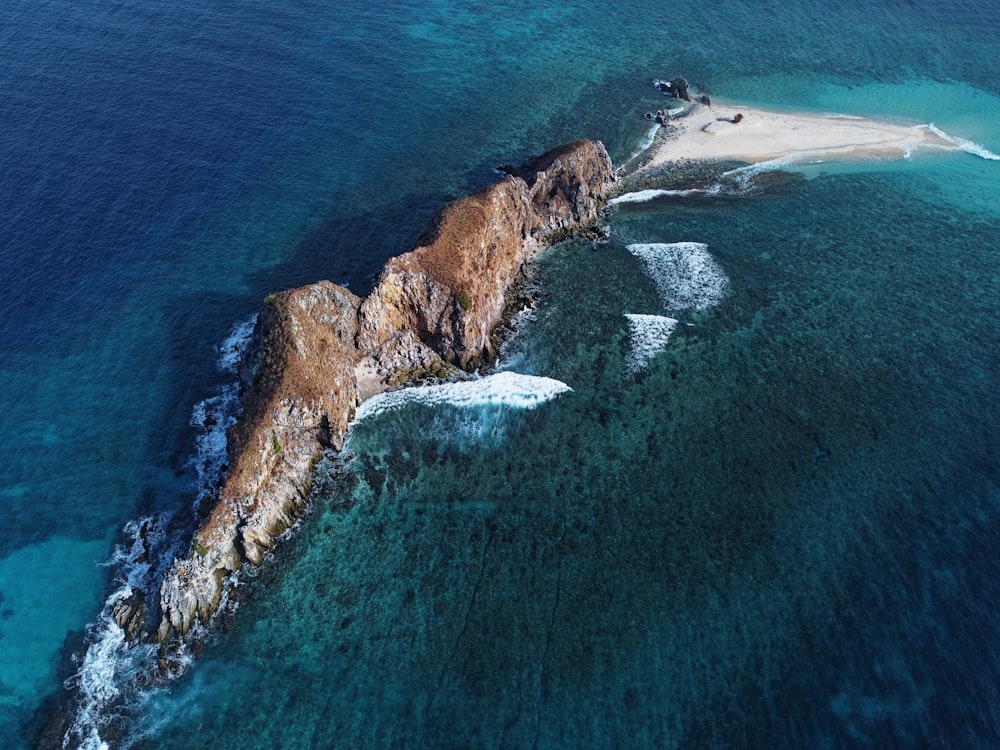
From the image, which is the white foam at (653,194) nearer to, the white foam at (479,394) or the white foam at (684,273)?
the white foam at (684,273)

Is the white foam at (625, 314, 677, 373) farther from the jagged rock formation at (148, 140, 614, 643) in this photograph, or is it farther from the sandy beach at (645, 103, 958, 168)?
the sandy beach at (645, 103, 958, 168)

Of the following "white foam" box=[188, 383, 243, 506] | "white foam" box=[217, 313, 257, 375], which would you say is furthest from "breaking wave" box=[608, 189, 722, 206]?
"white foam" box=[188, 383, 243, 506]

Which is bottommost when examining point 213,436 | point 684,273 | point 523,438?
point 213,436

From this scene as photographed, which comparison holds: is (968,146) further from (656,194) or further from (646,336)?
(646,336)

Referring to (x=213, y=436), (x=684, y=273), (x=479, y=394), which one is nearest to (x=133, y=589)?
(x=213, y=436)

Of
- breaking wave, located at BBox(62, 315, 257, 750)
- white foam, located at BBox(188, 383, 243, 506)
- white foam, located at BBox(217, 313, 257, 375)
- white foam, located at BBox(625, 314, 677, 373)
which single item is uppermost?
white foam, located at BBox(625, 314, 677, 373)
